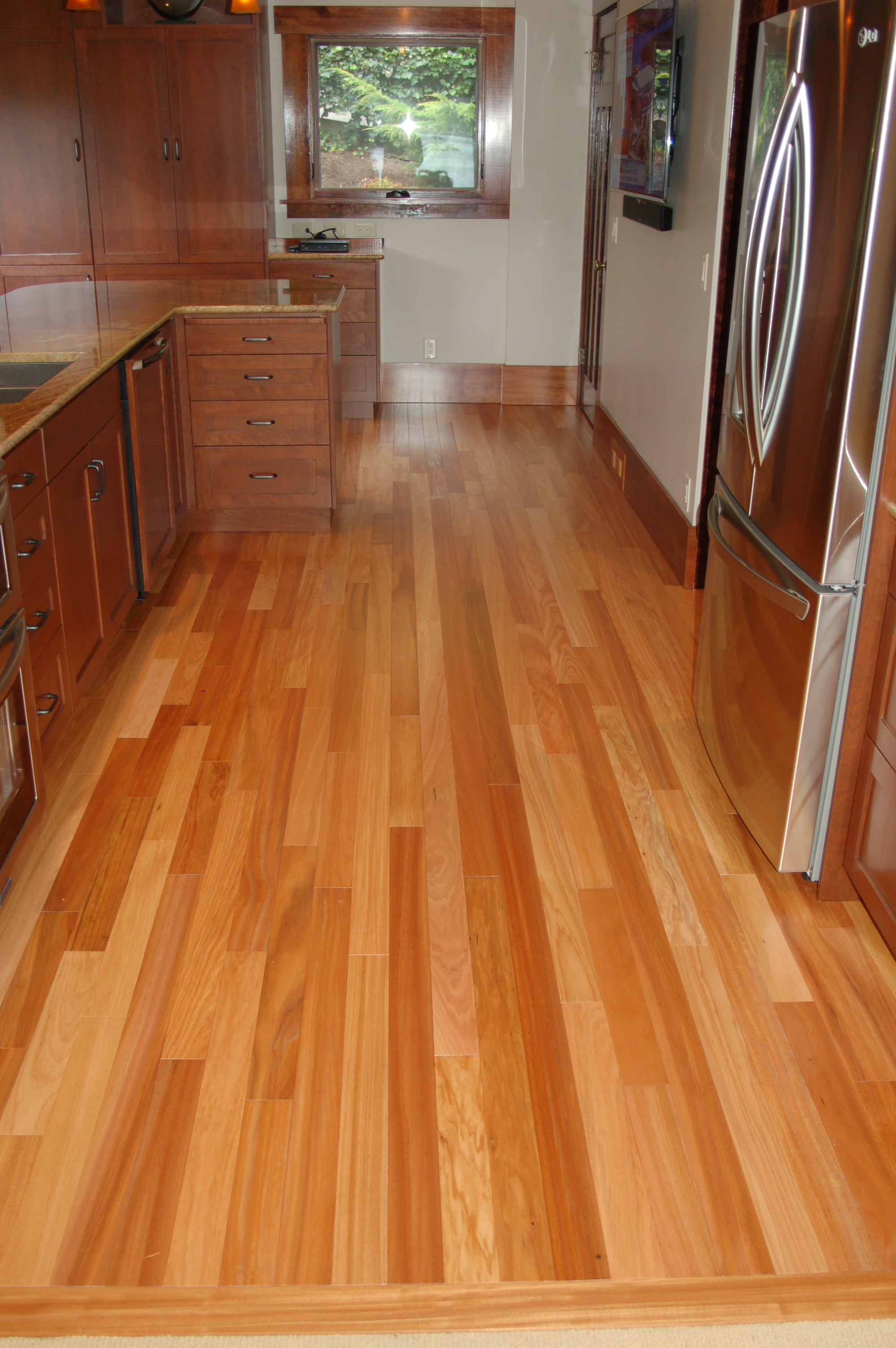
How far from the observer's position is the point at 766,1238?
5.43 feet

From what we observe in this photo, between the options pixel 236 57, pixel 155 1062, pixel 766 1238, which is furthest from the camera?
pixel 236 57

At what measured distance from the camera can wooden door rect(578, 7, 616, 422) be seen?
5.91 metres

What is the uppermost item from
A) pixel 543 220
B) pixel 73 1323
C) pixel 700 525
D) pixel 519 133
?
pixel 519 133

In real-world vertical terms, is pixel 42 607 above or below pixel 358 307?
below

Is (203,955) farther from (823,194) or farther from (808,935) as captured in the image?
(823,194)

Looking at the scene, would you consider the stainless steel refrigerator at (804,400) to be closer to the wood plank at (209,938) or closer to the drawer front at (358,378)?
the wood plank at (209,938)

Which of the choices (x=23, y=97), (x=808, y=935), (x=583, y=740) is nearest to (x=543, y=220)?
(x=23, y=97)

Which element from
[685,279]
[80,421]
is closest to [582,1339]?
[80,421]

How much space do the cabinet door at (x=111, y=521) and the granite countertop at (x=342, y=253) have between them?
3212 mm

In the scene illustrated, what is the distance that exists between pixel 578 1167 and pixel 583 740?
1.43 meters

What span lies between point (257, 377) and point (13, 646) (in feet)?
7.72

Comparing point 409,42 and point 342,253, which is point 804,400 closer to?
point 342,253

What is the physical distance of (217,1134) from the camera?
1821mm

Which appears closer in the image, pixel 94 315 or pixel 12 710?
pixel 12 710
